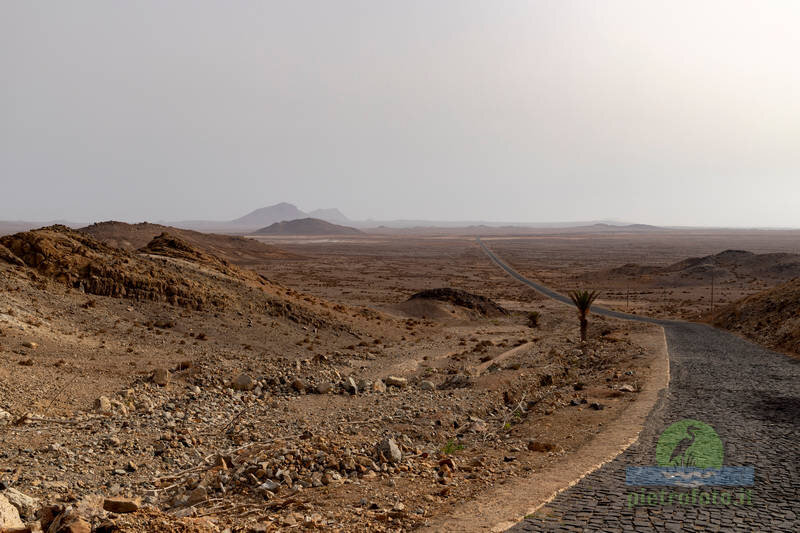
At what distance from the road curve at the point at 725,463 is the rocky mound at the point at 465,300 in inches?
934

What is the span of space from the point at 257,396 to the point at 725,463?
12.7 metres

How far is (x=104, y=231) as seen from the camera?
79.2 m

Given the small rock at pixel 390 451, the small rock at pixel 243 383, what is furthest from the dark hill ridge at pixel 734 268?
the small rock at pixel 390 451

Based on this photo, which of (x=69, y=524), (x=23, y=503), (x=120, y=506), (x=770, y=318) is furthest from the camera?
(x=770, y=318)

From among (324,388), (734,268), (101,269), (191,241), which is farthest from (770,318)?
(191,241)

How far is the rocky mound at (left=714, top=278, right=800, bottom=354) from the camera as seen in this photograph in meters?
24.4

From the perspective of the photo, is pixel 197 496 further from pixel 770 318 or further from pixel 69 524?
pixel 770 318

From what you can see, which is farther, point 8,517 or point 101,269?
point 101,269

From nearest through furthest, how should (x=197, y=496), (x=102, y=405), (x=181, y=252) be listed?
(x=197, y=496), (x=102, y=405), (x=181, y=252)

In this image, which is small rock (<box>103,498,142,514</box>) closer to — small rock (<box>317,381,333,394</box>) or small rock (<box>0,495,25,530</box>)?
small rock (<box>0,495,25,530</box>)

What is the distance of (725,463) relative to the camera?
980 cm

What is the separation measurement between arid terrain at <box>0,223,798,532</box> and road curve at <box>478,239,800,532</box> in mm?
1176

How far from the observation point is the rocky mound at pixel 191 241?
7769 centimetres

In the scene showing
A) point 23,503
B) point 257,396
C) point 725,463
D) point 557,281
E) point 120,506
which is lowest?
point 557,281
